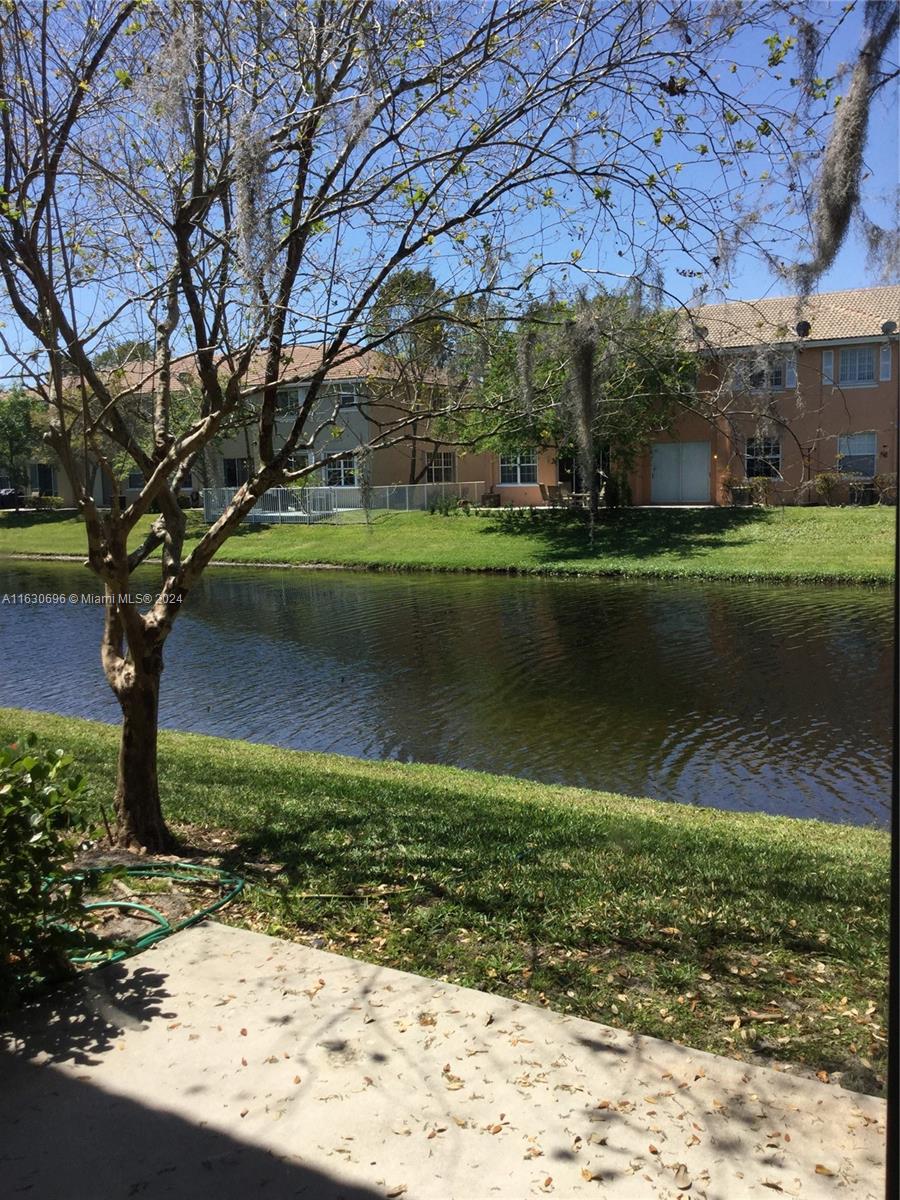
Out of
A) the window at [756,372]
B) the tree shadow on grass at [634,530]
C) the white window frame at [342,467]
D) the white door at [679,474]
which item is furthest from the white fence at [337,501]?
the window at [756,372]

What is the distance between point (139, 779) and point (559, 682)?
9600 mm

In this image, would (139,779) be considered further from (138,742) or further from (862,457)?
(862,457)

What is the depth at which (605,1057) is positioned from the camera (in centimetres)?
360

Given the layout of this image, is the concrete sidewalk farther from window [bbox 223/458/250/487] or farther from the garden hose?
window [bbox 223/458/250/487]

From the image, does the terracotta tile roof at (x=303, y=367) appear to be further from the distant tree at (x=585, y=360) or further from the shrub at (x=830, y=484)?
the shrub at (x=830, y=484)

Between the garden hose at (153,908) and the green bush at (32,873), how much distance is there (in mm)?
216

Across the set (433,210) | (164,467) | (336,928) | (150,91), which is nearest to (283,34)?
(150,91)

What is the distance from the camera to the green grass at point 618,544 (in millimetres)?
26781

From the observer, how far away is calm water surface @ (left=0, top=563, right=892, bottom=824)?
10.8 metres

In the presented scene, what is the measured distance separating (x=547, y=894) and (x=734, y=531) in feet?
89.4

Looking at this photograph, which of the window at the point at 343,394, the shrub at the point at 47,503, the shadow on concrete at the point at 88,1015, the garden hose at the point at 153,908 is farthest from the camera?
the shrub at the point at 47,503

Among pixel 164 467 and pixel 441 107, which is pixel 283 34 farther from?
pixel 164 467

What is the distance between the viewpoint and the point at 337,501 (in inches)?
1585

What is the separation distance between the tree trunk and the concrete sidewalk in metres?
1.83
